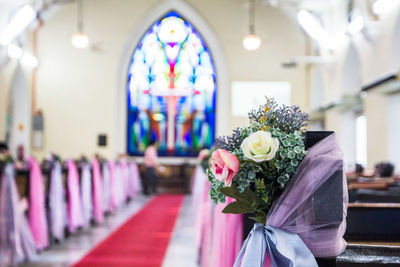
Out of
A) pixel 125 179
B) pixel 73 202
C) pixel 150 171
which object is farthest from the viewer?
pixel 150 171

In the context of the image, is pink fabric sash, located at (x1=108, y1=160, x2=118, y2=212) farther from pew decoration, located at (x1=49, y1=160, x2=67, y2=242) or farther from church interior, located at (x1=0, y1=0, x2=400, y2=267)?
pew decoration, located at (x1=49, y1=160, x2=67, y2=242)

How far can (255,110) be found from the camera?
1.47 metres

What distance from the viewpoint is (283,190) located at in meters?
1.33

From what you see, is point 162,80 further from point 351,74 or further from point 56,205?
point 56,205

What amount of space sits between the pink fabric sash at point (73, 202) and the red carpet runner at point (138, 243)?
1.55 feet

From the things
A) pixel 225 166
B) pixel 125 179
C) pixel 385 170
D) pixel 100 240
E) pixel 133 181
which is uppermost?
pixel 225 166

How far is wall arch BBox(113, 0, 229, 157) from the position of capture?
12.6 m

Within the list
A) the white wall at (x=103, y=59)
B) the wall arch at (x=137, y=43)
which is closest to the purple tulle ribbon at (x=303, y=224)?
the white wall at (x=103, y=59)

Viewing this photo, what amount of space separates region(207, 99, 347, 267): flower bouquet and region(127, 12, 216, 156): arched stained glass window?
38.3 feet

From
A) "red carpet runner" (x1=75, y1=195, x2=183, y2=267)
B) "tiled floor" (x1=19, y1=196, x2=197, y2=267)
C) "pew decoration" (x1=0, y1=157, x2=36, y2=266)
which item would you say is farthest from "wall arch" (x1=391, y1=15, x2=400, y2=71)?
"pew decoration" (x1=0, y1=157, x2=36, y2=266)

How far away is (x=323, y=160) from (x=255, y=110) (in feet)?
0.93

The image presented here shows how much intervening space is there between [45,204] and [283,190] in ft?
14.8

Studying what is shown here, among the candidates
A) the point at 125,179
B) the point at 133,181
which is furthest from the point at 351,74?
the point at 133,181

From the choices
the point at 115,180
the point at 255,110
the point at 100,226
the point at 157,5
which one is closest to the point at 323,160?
the point at 255,110
